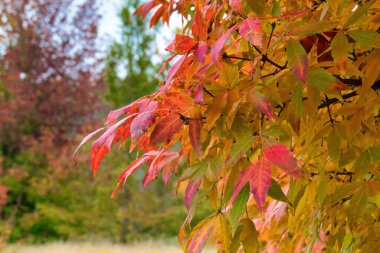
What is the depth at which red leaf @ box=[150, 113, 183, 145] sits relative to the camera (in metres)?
0.87

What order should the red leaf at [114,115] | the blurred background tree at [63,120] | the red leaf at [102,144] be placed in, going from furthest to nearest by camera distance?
the blurred background tree at [63,120]
the red leaf at [114,115]
the red leaf at [102,144]

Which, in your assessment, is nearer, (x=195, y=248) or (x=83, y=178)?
(x=195, y=248)

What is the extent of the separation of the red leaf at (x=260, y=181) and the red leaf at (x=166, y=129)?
6.3 inches

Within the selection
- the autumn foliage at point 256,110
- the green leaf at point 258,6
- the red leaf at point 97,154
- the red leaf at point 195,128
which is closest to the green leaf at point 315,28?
the autumn foliage at point 256,110

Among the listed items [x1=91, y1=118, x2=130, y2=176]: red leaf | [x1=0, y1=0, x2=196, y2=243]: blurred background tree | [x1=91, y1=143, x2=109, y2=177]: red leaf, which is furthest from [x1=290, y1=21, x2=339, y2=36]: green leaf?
[x1=0, y1=0, x2=196, y2=243]: blurred background tree

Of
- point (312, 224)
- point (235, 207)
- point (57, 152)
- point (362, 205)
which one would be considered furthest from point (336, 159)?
point (57, 152)

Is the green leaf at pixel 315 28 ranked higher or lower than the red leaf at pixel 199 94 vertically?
higher

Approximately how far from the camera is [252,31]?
32.7 inches

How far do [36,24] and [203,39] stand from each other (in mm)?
10585

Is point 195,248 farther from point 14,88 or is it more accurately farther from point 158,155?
point 14,88

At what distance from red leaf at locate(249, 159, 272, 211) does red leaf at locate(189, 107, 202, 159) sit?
124mm

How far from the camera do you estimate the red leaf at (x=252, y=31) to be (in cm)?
82

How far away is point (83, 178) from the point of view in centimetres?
1085

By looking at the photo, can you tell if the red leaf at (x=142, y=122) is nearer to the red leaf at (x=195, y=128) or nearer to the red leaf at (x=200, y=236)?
the red leaf at (x=195, y=128)
